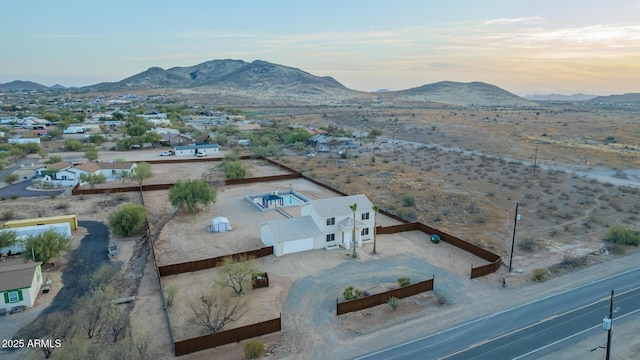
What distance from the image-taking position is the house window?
22.6m

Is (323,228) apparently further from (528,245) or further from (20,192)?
(20,192)

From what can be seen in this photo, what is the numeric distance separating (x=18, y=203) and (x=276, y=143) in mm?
48209

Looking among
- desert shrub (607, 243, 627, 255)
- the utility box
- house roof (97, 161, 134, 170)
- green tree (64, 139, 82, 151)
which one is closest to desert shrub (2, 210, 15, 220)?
house roof (97, 161, 134, 170)

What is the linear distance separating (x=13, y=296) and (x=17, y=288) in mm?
478

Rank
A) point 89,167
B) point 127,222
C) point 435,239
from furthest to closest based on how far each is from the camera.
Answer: point 89,167 → point 127,222 → point 435,239

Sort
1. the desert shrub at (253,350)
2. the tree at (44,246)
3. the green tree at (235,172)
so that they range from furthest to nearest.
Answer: the green tree at (235,172)
the tree at (44,246)
the desert shrub at (253,350)

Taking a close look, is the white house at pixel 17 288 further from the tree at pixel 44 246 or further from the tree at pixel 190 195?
the tree at pixel 190 195

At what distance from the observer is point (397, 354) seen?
62.9ft

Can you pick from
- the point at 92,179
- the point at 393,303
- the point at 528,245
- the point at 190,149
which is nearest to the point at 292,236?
the point at 393,303

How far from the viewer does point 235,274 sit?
2467 cm

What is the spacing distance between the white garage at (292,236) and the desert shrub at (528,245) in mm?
15139

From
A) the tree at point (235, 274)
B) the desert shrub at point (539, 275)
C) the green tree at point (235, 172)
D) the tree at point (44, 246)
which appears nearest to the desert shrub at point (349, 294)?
the tree at point (235, 274)

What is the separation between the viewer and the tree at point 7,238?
97.1 ft

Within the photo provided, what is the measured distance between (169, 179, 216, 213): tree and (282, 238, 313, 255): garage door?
13.5 meters
